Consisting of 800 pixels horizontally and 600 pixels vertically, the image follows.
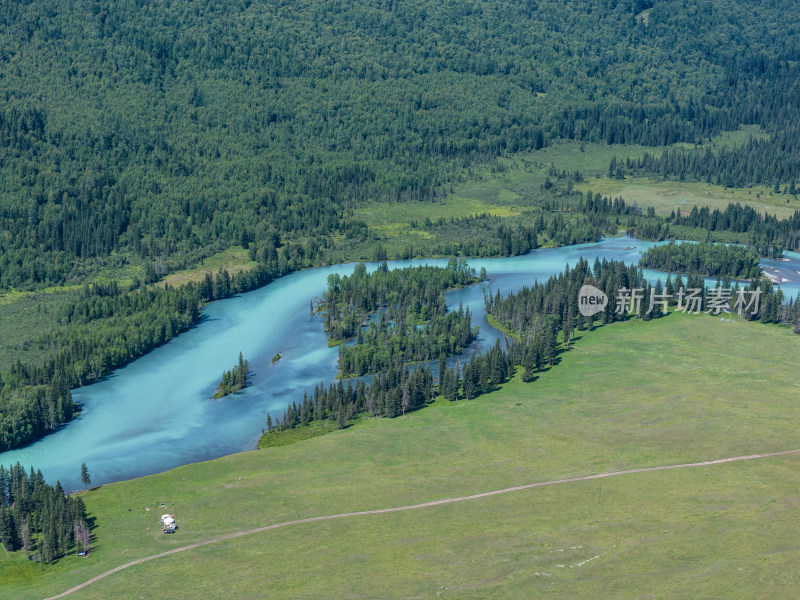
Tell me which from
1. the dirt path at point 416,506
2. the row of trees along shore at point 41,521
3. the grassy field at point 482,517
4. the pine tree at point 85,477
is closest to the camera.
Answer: the grassy field at point 482,517

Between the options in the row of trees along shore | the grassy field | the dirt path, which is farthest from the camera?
the row of trees along shore

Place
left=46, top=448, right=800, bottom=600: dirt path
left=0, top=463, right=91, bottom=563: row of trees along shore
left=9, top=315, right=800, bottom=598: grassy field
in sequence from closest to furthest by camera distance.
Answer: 1. left=9, top=315, right=800, bottom=598: grassy field
2. left=46, top=448, right=800, bottom=600: dirt path
3. left=0, top=463, right=91, bottom=563: row of trees along shore

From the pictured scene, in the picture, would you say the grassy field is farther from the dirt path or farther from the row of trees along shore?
the row of trees along shore

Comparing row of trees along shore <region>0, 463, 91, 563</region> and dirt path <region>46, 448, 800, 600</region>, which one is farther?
row of trees along shore <region>0, 463, 91, 563</region>

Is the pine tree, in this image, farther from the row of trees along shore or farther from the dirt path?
the dirt path

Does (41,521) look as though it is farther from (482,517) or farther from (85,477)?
(482,517)

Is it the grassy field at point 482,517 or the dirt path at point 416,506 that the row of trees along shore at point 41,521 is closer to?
the grassy field at point 482,517

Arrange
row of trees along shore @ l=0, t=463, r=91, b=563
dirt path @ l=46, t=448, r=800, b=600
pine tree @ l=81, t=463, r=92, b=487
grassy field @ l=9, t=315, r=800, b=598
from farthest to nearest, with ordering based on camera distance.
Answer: pine tree @ l=81, t=463, r=92, b=487 → row of trees along shore @ l=0, t=463, r=91, b=563 → dirt path @ l=46, t=448, r=800, b=600 → grassy field @ l=9, t=315, r=800, b=598

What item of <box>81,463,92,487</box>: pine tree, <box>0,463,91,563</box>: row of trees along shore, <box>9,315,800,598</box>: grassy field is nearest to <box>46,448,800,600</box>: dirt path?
<box>9,315,800,598</box>: grassy field

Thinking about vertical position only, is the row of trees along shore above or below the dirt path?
above

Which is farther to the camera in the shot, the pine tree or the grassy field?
the pine tree

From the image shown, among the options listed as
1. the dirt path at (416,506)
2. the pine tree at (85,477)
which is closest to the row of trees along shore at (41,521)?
the pine tree at (85,477)
